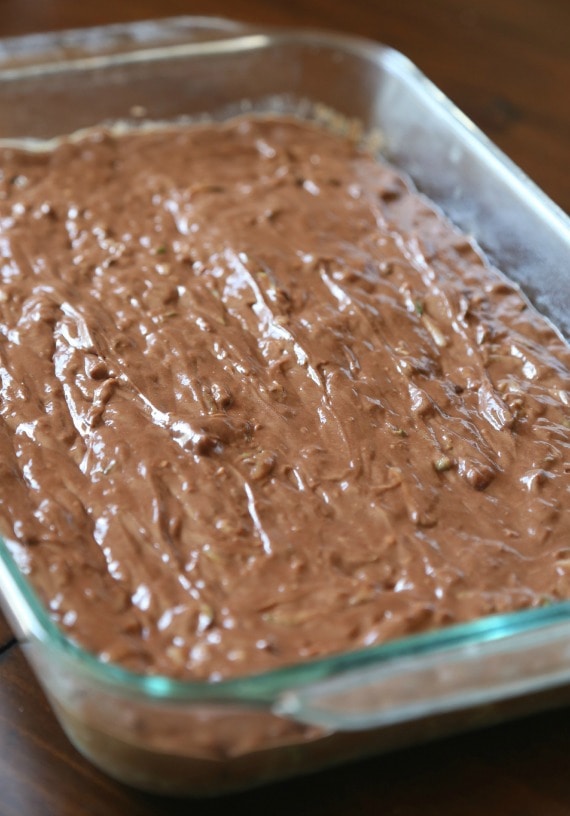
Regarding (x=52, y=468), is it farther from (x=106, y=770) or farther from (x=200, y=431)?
(x=106, y=770)

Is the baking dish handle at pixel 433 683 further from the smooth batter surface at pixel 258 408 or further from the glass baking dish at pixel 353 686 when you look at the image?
the smooth batter surface at pixel 258 408

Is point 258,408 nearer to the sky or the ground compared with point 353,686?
nearer to the ground

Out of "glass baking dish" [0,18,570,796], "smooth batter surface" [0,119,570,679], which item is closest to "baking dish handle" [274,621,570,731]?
"glass baking dish" [0,18,570,796]

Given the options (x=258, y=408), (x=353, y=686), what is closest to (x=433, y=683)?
(x=353, y=686)

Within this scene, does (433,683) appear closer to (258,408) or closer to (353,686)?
(353,686)

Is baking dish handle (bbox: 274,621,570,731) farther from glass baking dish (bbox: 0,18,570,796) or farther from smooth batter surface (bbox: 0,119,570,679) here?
smooth batter surface (bbox: 0,119,570,679)

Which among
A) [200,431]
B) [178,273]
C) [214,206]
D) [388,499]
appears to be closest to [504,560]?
[388,499]
